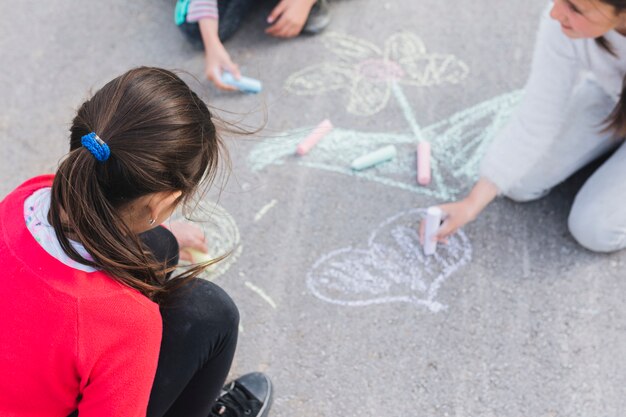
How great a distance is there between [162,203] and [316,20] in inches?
45.4

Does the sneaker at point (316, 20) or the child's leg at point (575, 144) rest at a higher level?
the sneaker at point (316, 20)

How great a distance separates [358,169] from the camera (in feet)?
5.41

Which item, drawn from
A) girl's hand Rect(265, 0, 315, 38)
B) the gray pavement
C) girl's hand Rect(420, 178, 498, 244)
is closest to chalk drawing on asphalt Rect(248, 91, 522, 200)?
the gray pavement

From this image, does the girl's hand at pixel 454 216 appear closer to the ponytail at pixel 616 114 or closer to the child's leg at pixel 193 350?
the ponytail at pixel 616 114

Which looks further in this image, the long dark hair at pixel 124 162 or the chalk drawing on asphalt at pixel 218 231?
the chalk drawing on asphalt at pixel 218 231

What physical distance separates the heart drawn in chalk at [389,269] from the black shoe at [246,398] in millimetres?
241

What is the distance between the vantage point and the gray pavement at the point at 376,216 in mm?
1350

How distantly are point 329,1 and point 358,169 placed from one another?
25.1 inches

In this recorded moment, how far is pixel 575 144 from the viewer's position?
1.52m

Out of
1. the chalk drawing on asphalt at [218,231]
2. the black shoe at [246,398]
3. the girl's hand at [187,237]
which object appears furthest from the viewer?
the chalk drawing on asphalt at [218,231]

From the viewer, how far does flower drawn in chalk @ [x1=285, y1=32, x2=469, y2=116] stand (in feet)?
5.88

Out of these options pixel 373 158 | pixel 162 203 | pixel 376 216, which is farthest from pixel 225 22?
pixel 162 203

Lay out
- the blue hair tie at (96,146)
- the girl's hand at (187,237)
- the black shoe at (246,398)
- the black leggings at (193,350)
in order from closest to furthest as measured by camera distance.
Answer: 1. the blue hair tie at (96,146)
2. the black leggings at (193,350)
3. the black shoe at (246,398)
4. the girl's hand at (187,237)

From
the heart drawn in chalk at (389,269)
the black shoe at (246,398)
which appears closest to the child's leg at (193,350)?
the black shoe at (246,398)
